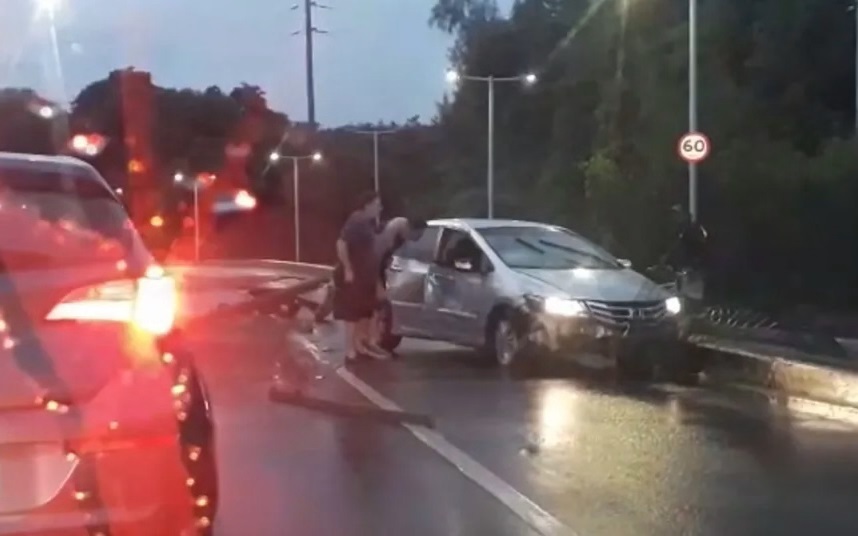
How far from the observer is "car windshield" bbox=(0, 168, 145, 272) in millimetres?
6133

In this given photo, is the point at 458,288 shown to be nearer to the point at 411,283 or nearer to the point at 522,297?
the point at 411,283

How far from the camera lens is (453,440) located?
1175cm

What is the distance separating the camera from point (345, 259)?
17766 millimetres

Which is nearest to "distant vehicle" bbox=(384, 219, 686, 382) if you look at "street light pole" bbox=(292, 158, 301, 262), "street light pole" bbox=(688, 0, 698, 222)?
"street light pole" bbox=(688, 0, 698, 222)

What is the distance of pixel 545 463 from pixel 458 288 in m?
7.40

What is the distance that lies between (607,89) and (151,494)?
4255cm

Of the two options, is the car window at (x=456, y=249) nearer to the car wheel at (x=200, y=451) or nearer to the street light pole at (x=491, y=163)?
the car wheel at (x=200, y=451)

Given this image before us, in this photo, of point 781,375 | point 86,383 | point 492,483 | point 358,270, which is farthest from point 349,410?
point 86,383

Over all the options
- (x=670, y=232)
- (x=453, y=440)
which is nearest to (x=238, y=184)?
(x=670, y=232)

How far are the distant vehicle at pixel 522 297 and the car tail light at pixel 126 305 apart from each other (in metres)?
10.2

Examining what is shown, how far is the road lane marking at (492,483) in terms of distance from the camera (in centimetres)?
852

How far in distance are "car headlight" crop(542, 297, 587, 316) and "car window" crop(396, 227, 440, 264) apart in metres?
2.54

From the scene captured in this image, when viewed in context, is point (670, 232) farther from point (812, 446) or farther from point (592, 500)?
point (592, 500)

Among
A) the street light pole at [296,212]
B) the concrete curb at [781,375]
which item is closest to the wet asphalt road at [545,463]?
the concrete curb at [781,375]
